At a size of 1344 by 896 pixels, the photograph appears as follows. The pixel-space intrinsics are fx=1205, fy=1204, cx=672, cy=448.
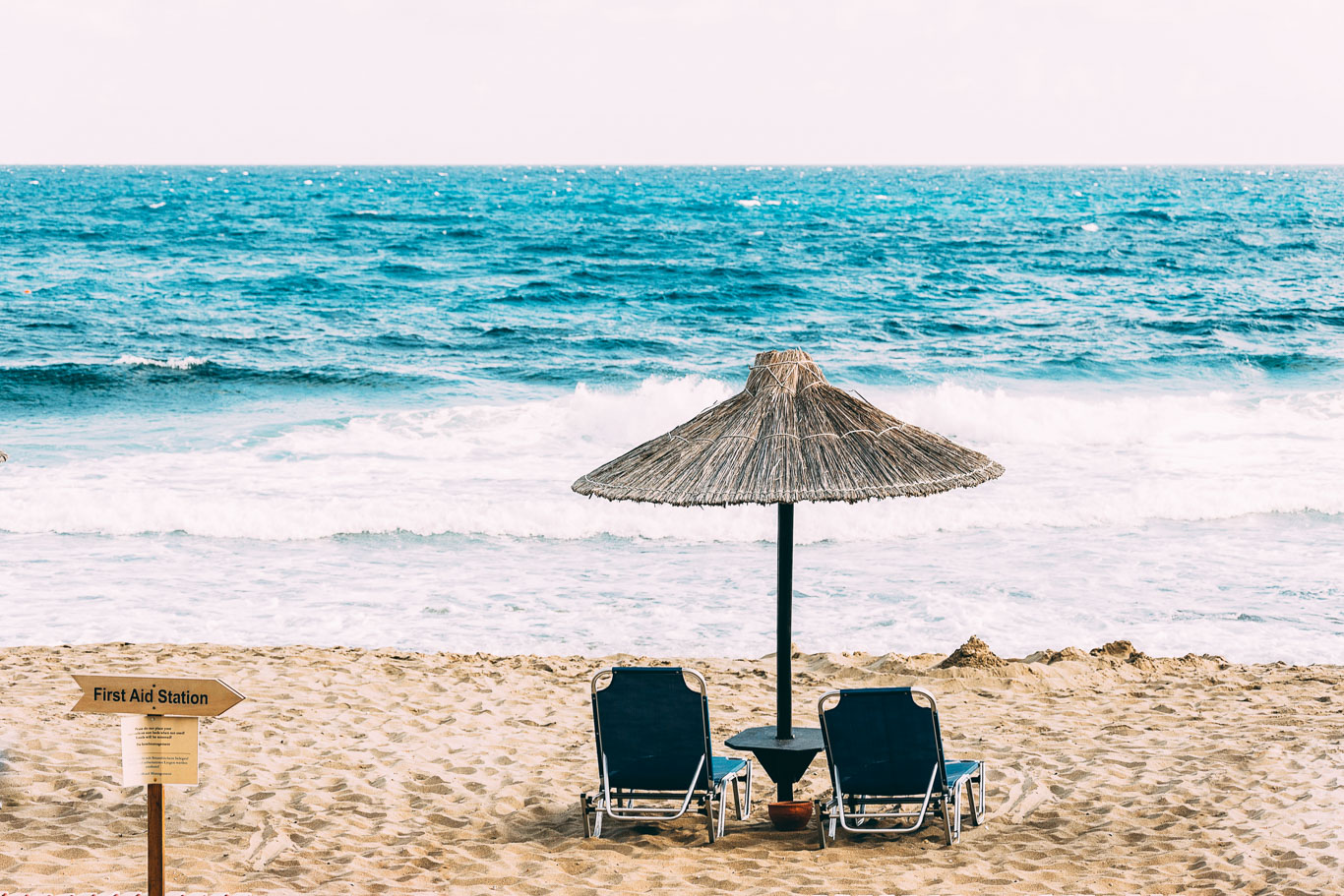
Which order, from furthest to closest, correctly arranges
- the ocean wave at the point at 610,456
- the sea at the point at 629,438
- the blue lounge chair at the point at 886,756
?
the ocean wave at the point at 610,456
the sea at the point at 629,438
the blue lounge chair at the point at 886,756

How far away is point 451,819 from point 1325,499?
11.1m

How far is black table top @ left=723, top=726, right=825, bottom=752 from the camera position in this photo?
5430 mm

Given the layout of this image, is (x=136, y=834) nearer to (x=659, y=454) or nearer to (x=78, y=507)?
(x=659, y=454)

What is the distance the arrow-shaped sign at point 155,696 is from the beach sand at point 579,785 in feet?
5.47

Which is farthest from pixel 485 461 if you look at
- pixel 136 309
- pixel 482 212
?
pixel 482 212

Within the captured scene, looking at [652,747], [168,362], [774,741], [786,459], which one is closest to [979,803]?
[774,741]

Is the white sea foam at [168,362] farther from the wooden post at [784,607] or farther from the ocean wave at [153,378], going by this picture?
the wooden post at [784,607]

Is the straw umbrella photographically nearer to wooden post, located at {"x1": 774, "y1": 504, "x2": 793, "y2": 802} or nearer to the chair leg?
wooden post, located at {"x1": 774, "y1": 504, "x2": 793, "y2": 802}

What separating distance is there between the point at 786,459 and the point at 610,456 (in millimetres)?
11575

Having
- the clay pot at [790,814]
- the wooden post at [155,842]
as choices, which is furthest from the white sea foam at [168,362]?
the wooden post at [155,842]

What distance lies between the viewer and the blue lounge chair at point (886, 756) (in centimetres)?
510

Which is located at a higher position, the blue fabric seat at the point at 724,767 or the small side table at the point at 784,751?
the small side table at the point at 784,751

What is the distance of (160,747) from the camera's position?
3523mm

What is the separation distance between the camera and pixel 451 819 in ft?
18.6
